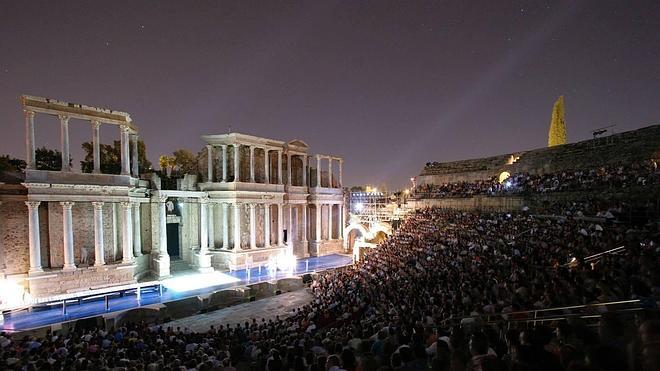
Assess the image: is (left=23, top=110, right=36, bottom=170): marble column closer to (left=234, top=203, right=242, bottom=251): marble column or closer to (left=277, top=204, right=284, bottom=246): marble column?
(left=234, top=203, right=242, bottom=251): marble column

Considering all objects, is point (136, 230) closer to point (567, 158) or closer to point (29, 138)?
point (29, 138)

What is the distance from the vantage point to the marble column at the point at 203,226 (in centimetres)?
2865

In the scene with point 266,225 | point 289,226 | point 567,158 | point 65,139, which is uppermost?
point 65,139

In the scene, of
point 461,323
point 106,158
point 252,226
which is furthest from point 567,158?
point 106,158

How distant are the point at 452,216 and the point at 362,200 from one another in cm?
1918

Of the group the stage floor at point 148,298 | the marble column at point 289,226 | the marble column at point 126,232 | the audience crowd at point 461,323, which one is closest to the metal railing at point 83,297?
the stage floor at point 148,298

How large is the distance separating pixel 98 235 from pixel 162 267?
5.03m

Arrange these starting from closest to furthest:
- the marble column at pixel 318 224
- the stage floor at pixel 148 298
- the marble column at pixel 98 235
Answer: the stage floor at pixel 148 298 < the marble column at pixel 98 235 < the marble column at pixel 318 224

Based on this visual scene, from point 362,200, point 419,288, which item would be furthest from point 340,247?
point 419,288

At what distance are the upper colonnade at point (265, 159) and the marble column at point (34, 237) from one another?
42.1 ft

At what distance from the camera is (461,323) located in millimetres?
7293

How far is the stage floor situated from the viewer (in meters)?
17.3

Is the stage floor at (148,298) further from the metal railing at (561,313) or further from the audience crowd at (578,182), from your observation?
the metal railing at (561,313)

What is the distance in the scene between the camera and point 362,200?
139 feet
